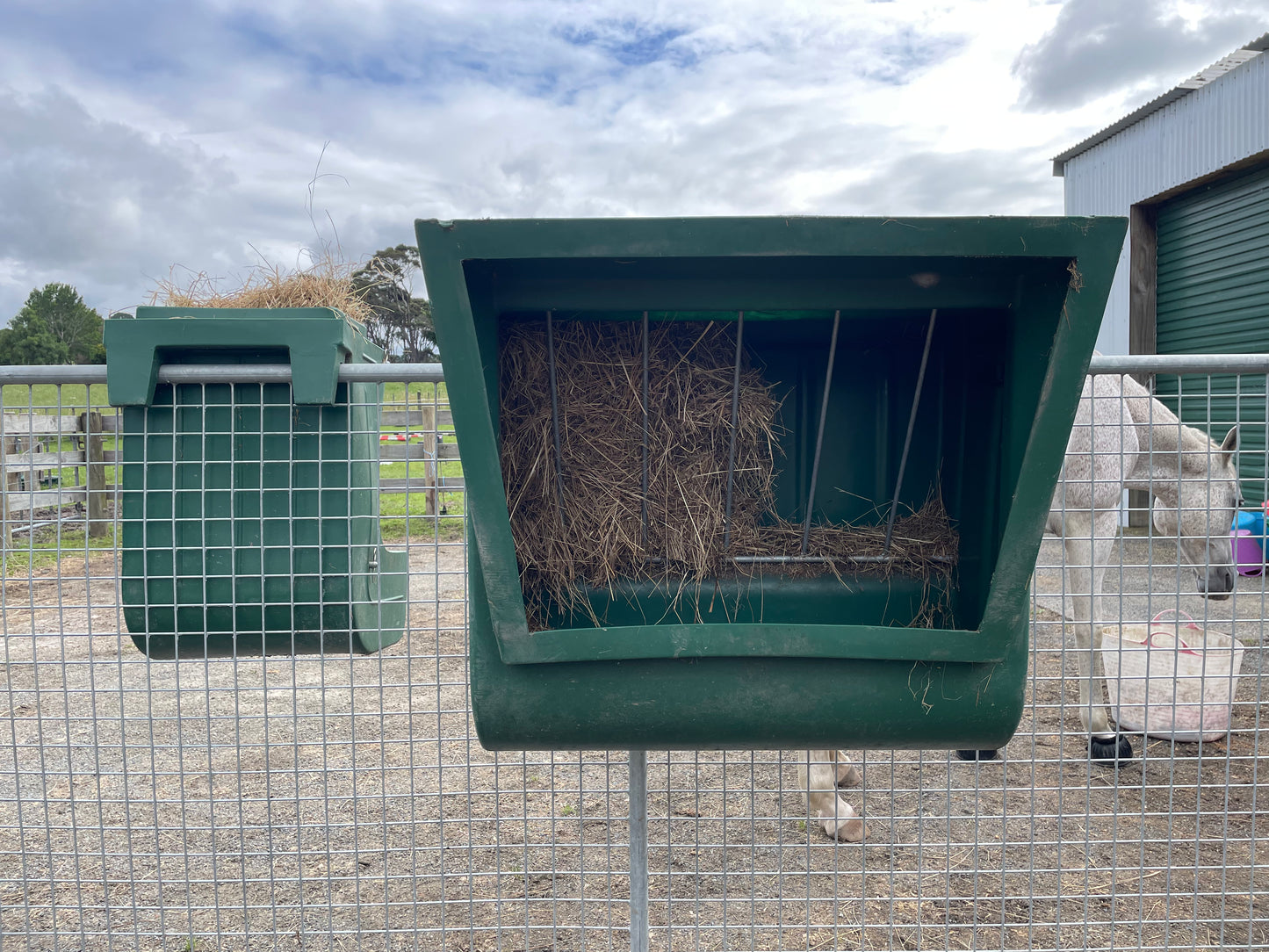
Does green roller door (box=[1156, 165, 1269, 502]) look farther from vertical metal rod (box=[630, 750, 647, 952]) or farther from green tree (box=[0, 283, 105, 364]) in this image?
green tree (box=[0, 283, 105, 364])

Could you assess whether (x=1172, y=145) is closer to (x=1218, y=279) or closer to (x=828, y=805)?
(x=1218, y=279)

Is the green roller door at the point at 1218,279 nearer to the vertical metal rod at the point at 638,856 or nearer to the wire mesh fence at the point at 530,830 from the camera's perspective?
the wire mesh fence at the point at 530,830

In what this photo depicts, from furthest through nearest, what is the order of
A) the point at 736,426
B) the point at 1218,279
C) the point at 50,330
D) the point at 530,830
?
1. the point at 50,330
2. the point at 1218,279
3. the point at 530,830
4. the point at 736,426

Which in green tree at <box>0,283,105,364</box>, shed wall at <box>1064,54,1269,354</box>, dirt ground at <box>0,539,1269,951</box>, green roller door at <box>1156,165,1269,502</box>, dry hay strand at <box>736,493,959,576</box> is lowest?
dirt ground at <box>0,539,1269,951</box>

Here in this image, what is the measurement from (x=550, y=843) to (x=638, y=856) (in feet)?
3.50

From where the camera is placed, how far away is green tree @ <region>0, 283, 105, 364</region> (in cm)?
5284

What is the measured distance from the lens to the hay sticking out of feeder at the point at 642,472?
1.79m

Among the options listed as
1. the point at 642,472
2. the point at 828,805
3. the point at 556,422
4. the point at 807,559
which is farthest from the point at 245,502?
the point at 828,805

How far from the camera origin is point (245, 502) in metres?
2.04

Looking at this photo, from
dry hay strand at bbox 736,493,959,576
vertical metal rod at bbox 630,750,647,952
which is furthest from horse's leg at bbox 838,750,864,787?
dry hay strand at bbox 736,493,959,576

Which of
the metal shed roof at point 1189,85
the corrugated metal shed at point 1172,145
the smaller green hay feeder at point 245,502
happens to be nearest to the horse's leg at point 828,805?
the smaller green hay feeder at point 245,502

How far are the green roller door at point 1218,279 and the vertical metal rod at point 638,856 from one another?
724 centimetres

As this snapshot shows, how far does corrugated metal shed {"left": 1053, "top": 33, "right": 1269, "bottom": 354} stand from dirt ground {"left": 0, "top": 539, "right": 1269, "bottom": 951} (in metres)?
6.54

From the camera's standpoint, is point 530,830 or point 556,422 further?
point 530,830
